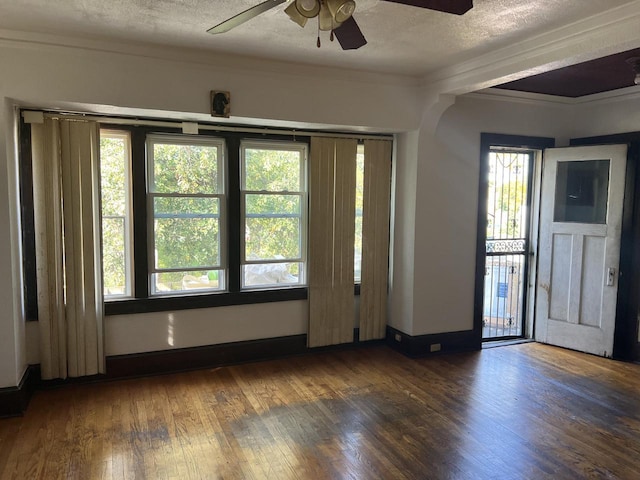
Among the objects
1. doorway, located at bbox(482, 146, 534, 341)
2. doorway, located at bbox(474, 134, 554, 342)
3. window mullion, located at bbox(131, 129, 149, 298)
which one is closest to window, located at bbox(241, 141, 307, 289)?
window mullion, located at bbox(131, 129, 149, 298)

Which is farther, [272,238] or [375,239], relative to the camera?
[375,239]

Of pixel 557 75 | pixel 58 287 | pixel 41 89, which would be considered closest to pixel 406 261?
pixel 557 75

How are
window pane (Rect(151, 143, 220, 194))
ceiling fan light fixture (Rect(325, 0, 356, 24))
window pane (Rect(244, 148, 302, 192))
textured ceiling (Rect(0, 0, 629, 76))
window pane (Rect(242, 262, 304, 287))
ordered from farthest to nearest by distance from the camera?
1. window pane (Rect(242, 262, 304, 287))
2. window pane (Rect(244, 148, 302, 192))
3. window pane (Rect(151, 143, 220, 194))
4. textured ceiling (Rect(0, 0, 629, 76))
5. ceiling fan light fixture (Rect(325, 0, 356, 24))

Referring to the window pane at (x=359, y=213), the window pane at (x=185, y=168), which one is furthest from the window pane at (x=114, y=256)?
the window pane at (x=359, y=213)

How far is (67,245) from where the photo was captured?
3.62m

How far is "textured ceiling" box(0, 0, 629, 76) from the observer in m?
2.62

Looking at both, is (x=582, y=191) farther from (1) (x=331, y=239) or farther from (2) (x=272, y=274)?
(2) (x=272, y=274)

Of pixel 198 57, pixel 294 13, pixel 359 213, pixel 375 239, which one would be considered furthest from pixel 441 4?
pixel 375 239

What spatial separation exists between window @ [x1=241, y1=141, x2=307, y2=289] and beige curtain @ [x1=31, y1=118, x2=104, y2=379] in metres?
1.26

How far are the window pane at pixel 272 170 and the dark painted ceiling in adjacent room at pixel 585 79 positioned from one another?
6.99 feet

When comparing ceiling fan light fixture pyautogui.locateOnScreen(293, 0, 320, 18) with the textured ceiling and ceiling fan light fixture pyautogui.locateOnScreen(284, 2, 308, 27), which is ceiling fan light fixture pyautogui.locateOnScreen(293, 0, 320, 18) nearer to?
ceiling fan light fixture pyautogui.locateOnScreen(284, 2, 308, 27)

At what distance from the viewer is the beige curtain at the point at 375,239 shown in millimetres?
4652

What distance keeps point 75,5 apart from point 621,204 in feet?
15.7

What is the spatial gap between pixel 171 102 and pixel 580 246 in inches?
162
